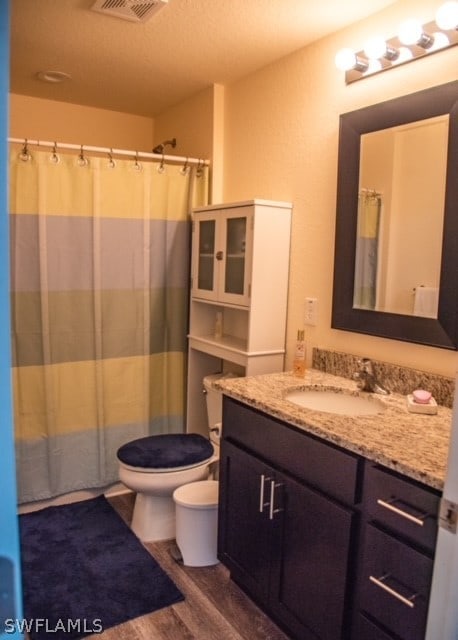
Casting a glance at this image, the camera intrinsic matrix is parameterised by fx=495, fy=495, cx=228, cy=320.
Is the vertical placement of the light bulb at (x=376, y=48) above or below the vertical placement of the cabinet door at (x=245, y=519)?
above

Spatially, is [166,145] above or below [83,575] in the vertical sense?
above

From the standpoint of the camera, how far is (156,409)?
9.71 ft

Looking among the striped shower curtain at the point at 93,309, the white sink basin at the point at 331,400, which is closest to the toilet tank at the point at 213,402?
the striped shower curtain at the point at 93,309

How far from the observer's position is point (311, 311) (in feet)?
7.52

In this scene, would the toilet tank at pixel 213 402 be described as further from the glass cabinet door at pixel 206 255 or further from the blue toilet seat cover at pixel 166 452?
the glass cabinet door at pixel 206 255

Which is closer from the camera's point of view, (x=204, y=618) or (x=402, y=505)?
(x=402, y=505)

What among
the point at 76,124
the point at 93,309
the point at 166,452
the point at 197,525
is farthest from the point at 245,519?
the point at 76,124

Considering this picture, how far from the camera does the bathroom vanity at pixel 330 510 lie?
1.24m

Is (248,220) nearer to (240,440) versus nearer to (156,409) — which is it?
(240,440)

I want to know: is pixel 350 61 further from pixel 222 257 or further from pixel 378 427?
pixel 378 427

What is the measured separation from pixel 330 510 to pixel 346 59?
1648mm

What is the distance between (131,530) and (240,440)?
969 millimetres

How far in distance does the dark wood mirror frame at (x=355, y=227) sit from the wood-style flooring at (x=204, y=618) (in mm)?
1167

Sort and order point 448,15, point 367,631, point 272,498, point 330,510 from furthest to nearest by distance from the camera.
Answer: point 272,498
point 448,15
point 330,510
point 367,631
